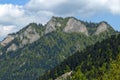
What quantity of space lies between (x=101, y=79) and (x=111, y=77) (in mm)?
15136

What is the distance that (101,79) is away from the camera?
103 m

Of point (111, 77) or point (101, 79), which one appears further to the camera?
point (101, 79)

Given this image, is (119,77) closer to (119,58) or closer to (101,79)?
(119,58)

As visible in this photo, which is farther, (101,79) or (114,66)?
(101,79)

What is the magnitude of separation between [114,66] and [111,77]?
2.74 meters

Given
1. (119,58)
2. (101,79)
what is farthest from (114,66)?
(101,79)

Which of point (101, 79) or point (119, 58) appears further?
point (101, 79)

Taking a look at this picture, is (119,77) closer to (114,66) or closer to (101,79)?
(114,66)

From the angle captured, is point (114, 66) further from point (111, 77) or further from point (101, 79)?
point (101, 79)

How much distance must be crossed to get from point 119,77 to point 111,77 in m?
2.53

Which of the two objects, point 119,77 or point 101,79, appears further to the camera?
point 101,79

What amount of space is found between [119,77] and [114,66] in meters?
2.70

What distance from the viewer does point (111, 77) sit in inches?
3479

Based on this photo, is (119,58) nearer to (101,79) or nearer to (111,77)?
(111,77)
